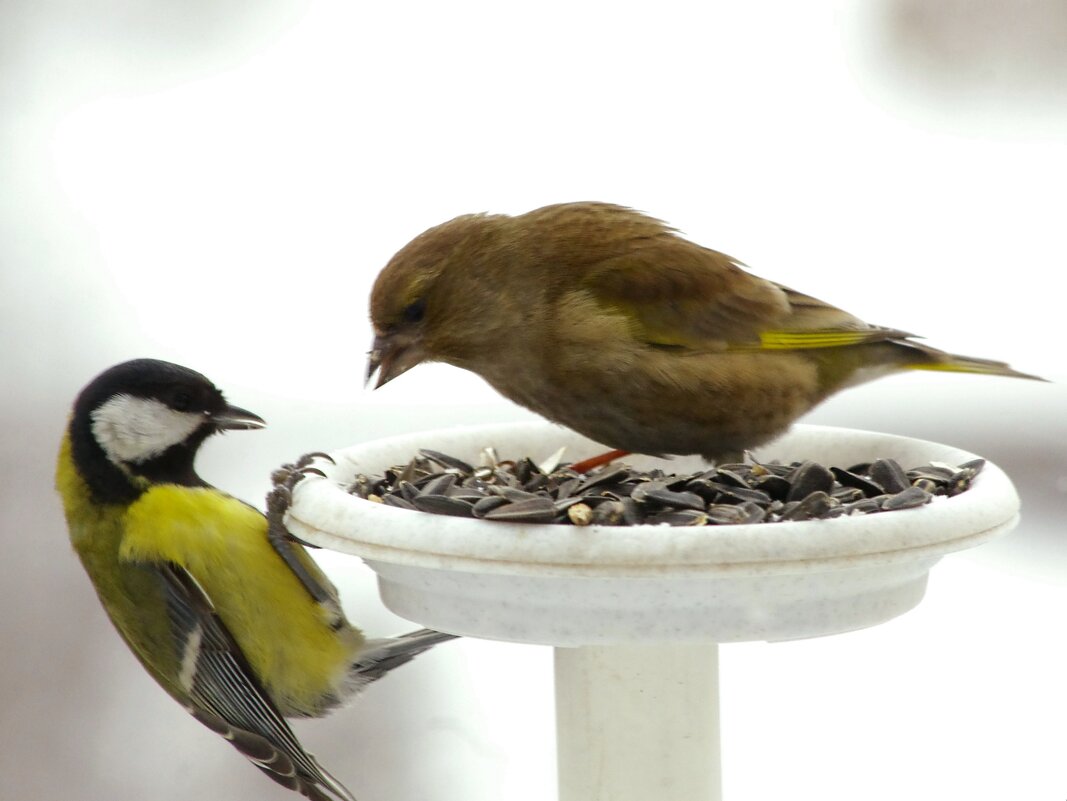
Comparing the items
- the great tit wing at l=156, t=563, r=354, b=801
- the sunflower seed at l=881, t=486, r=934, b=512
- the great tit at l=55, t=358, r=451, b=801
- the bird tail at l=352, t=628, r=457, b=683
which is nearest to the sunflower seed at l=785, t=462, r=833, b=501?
the sunflower seed at l=881, t=486, r=934, b=512

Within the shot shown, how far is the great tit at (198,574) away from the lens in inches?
89.4

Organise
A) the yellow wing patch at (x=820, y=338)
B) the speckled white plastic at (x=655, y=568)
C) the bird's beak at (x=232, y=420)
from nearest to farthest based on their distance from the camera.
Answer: the speckled white plastic at (x=655, y=568)
the yellow wing patch at (x=820, y=338)
the bird's beak at (x=232, y=420)

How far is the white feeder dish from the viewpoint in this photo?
1.42 meters

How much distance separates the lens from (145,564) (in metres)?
2.30

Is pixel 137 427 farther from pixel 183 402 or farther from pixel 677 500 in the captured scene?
pixel 677 500

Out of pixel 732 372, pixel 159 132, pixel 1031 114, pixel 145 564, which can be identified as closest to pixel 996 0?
pixel 1031 114

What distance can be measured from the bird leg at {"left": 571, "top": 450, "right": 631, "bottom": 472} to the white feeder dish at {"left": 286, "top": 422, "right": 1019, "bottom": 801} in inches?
13.1

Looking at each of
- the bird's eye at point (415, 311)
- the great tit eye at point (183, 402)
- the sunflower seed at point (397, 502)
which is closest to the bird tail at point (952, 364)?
the bird's eye at point (415, 311)

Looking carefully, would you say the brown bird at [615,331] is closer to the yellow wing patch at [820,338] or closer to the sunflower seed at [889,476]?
the yellow wing patch at [820,338]

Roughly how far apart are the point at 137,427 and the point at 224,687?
1.64 ft

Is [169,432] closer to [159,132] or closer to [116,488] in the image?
[116,488]

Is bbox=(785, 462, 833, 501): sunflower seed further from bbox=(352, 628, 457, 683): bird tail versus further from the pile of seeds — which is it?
bbox=(352, 628, 457, 683): bird tail

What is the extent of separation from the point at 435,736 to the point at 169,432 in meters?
1.36

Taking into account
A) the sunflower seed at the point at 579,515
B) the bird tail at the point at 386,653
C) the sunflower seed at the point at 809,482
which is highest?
the sunflower seed at the point at 579,515
